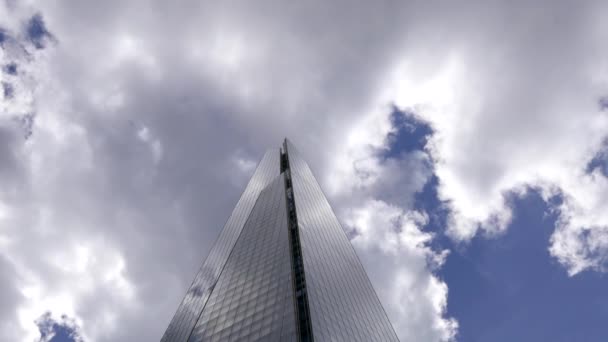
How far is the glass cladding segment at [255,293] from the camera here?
55.5m

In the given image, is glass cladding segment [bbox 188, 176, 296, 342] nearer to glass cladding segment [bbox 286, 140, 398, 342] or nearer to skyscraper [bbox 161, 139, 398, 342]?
skyscraper [bbox 161, 139, 398, 342]

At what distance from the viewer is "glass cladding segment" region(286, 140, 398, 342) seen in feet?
199

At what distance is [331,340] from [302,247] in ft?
73.7

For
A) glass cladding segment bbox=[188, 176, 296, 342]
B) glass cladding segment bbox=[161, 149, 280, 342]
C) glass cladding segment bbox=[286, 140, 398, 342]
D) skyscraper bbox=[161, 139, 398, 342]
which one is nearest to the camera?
glass cladding segment bbox=[188, 176, 296, 342]

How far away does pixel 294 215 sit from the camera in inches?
3696

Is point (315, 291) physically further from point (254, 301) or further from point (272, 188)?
point (272, 188)

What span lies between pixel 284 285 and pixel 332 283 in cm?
1445

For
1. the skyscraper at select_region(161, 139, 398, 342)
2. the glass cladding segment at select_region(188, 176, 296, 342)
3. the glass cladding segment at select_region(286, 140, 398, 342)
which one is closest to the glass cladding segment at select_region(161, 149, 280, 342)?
the skyscraper at select_region(161, 139, 398, 342)

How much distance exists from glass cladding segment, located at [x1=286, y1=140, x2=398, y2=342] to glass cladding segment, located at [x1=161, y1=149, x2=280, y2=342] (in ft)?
66.1

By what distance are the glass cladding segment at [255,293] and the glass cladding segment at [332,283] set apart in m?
3.90

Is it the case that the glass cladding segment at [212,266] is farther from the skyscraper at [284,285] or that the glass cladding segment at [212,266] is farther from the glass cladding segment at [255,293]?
the glass cladding segment at [255,293]

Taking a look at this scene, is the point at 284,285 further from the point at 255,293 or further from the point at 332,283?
the point at 332,283

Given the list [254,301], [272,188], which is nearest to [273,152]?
[272,188]

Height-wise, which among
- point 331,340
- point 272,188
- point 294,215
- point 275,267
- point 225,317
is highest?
point 272,188
